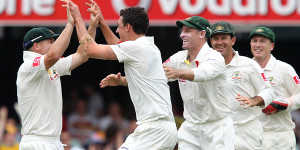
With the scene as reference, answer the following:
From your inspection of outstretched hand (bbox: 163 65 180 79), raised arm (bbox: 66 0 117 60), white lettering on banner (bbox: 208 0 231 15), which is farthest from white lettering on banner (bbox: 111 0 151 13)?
outstretched hand (bbox: 163 65 180 79)

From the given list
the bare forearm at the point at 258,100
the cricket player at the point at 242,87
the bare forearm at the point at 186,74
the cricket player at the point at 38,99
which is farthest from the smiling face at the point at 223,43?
the cricket player at the point at 38,99

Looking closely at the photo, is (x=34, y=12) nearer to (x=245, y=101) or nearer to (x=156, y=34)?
(x=156, y=34)

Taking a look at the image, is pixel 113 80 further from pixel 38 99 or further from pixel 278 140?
pixel 278 140

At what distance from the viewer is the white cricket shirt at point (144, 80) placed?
23.2 feet

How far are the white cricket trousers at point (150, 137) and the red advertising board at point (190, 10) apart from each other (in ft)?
17.0

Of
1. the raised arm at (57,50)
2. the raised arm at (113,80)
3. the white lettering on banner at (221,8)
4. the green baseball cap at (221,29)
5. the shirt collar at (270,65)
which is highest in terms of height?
the raised arm at (57,50)

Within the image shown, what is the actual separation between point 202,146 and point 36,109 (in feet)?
6.55

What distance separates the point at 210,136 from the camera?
786cm

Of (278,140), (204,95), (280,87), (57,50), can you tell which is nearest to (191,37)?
(204,95)

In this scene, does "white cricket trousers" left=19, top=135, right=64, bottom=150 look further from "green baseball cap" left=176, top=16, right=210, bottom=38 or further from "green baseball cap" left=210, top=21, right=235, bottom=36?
"green baseball cap" left=210, top=21, right=235, bottom=36

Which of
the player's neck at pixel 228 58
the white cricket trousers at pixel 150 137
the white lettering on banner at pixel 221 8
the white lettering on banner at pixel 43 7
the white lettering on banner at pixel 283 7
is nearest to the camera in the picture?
the white cricket trousers at pixel 150 137

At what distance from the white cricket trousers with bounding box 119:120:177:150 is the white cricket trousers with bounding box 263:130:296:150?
2.63 m

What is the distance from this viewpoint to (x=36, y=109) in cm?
754

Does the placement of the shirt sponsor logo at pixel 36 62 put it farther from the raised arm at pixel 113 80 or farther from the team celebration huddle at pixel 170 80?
the raised arm at pixel 113 80
